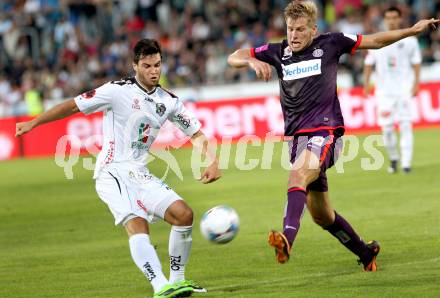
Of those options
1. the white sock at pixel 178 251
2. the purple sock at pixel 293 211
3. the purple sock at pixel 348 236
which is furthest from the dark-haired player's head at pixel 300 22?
the white sock at pixel 178 251

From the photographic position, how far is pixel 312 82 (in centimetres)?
898

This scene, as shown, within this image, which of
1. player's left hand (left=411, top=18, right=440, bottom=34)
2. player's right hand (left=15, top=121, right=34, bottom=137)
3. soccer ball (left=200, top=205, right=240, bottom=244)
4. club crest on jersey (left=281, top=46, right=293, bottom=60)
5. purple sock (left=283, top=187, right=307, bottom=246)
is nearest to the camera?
purple sock (left=283, top=187, right=307, bottom=246)

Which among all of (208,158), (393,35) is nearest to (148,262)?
(208,158)

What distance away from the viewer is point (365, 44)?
8992 mm

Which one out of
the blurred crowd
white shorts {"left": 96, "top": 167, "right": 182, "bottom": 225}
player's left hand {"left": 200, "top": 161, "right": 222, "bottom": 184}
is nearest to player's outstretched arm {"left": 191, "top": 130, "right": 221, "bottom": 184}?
player's left hand {"left": 200, "top": 161, "right": 222, "bottom": 184}

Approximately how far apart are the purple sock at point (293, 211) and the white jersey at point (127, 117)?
4.69ft

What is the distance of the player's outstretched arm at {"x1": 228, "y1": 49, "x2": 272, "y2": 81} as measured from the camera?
8.34 meters

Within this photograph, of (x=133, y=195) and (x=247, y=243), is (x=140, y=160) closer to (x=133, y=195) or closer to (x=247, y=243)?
(x=133, y=195)

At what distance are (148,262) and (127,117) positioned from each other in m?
1.37

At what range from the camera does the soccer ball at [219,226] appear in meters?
8.26

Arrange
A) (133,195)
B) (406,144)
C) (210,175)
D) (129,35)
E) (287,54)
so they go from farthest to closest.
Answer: (129,35) < (406,144) < (287,54) < (210,175) < (133,195)

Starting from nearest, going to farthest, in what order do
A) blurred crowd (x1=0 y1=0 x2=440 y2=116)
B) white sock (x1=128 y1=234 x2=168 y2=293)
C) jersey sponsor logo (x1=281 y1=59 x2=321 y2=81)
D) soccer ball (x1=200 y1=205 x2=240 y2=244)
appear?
white sock (x1=128 y1=234 x2=168 y2=293) < soccer ball (x1=200 y1=205 x2=240 y2=244) < jersey sponsor logo (x1=281 y1=59 x2=321 y2=81) < blurred crowd (x1=0 y1=0 x2=440 y2=116)

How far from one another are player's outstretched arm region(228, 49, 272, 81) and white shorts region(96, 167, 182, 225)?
1.29 m

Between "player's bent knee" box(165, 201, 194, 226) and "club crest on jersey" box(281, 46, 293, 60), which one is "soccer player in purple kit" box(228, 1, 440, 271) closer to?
"club crest on jersey" box(281, 46, 293, 60)
